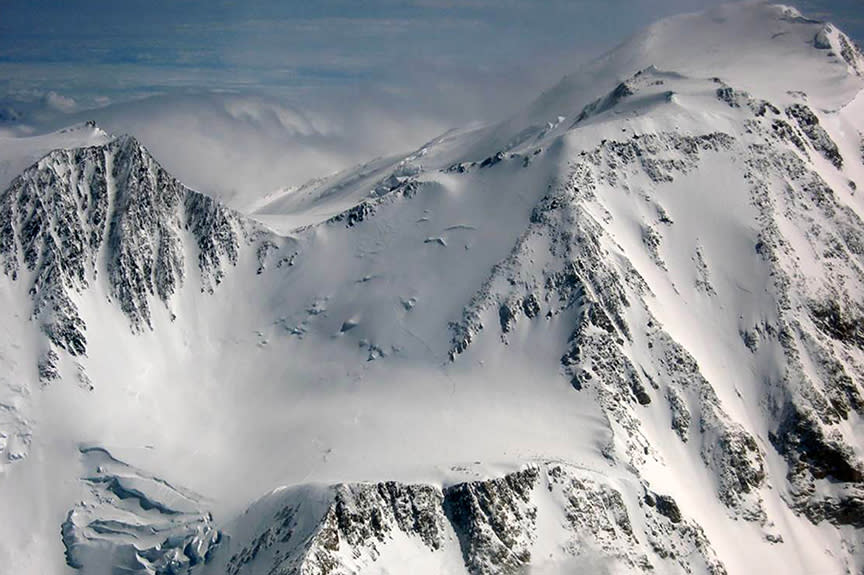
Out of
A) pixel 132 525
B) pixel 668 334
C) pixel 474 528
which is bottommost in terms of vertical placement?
pixel 132 525

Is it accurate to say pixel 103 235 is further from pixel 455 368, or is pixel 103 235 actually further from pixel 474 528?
pixel 474 528

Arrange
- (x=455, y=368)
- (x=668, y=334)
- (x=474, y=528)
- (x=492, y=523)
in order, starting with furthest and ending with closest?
(x=668, y=334)
(x=455, y=368)
(x=492, y=523)
(x=474, y=528)

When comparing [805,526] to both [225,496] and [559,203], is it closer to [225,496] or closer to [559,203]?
[559,203]

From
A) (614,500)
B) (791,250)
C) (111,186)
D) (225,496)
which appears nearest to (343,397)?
(225,496)

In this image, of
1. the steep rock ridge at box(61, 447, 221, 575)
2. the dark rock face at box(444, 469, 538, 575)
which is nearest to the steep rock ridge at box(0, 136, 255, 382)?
the steep rock ridge at box(61, 447, 221, 575)

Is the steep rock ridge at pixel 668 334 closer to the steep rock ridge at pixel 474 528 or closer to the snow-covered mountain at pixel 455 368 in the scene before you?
the snow-covered mountain at pixel 455 368

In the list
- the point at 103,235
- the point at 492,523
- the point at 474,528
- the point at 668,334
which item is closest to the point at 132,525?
the point at 474,528
